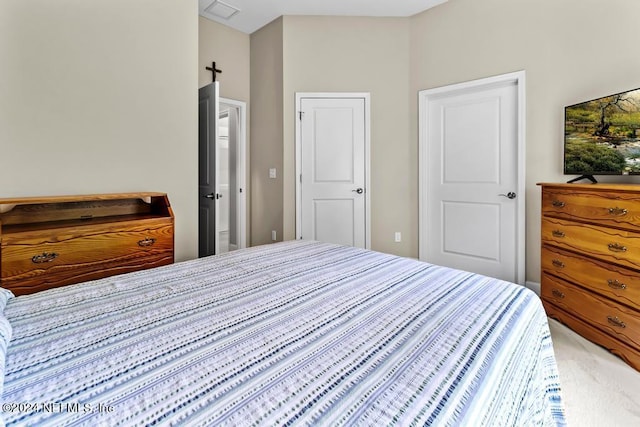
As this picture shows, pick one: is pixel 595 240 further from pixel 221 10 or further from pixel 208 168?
pixel 221 10

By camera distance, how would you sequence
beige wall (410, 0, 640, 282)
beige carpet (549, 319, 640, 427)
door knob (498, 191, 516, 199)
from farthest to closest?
1. door knob (498, 191, 516, 199)
2. beige wall (410, 0, 640, 282)
3. beige carpet (549, 319, 640, 427)

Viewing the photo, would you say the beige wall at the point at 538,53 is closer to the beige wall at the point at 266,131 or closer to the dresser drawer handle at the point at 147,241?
the beige wall at the point at 266,131

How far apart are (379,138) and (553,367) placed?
313 centimetres

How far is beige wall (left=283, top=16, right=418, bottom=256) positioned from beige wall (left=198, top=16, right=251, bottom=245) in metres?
0.70

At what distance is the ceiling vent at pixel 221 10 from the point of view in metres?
3.51

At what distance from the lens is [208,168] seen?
3227 mm

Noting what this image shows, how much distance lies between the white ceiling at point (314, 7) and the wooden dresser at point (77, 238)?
96.2 inches

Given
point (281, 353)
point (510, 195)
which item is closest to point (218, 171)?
point (281, 353)

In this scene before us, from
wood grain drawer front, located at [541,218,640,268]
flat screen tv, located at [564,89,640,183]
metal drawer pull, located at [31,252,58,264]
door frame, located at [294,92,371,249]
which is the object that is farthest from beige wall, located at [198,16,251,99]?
wood grain drawer front, located at [541,218,640,268]

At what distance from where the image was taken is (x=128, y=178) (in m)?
2.45

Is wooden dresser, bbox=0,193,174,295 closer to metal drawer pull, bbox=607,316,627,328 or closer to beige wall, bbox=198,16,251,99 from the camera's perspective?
beige wall, bbox=198,16,251,99

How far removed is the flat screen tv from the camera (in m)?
2.14

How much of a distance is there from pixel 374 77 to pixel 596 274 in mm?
2865

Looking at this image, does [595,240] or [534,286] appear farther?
[534,286]
